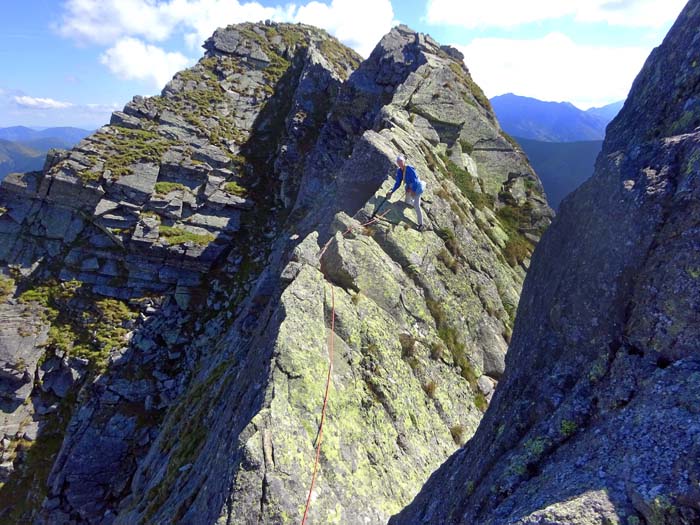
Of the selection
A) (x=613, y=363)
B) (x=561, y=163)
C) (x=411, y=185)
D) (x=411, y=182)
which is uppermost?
(x=561, y=163)

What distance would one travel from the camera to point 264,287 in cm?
2184

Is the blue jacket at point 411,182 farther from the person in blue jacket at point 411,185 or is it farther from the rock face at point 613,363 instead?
the rock face at point 613,363

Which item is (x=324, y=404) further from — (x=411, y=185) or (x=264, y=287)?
(x=411, y=185)

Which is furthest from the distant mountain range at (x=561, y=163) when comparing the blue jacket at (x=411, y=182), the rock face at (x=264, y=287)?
the blue jacket at (x=411, y=182)

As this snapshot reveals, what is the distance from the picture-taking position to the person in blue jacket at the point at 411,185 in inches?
791

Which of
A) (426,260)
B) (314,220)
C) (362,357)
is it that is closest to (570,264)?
(362,357)

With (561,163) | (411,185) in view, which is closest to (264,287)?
(411,185)

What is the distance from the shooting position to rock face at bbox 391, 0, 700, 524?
5.30m

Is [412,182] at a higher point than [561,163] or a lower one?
lower

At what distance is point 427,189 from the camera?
23.5 metres

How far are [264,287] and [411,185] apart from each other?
961 centimetres

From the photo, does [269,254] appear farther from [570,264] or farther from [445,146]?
[570,264]

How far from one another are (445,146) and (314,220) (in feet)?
46.2

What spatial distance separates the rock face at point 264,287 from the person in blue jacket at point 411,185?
3.22 feet
